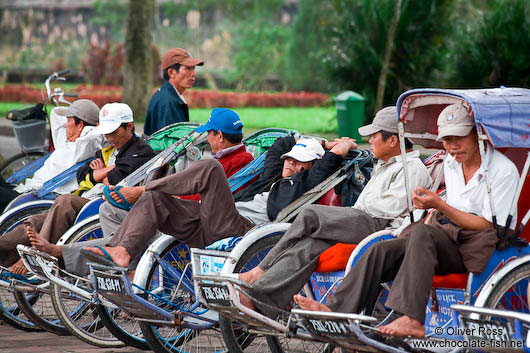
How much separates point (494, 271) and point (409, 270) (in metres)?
0.48

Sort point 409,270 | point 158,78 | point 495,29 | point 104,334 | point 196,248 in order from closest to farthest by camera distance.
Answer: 1. point 409,270
2. point 196,248
3. point 104,334
4. point 495,29
5. point 158,78

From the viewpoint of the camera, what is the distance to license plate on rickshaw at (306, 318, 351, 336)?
14.2 ft

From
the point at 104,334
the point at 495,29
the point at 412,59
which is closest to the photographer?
the point at 104,334

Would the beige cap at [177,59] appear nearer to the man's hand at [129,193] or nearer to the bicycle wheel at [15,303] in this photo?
the bicycle wheel at [15,303]

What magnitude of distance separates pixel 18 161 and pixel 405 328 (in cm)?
696

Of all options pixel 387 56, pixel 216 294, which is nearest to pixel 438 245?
pixel 216 294

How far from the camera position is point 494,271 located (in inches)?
174

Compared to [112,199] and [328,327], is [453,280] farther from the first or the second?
[112,199]

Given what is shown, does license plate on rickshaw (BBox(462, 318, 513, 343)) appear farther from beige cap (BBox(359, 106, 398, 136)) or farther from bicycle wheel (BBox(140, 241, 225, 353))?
bicycle wheel (BBox(140, 241, 225, 353))

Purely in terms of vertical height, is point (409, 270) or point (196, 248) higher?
point (409, 270)

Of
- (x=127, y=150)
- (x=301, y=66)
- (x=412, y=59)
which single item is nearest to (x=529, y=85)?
(x=412, y=59)

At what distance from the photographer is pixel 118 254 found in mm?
5273

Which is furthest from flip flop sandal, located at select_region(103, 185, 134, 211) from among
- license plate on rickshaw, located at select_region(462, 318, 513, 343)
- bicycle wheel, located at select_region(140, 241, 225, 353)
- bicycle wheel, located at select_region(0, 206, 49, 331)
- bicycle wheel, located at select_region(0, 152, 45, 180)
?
bicycle wheel, located at select_region(0, 152, 45, 180)

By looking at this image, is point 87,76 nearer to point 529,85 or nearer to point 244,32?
point 244,32
